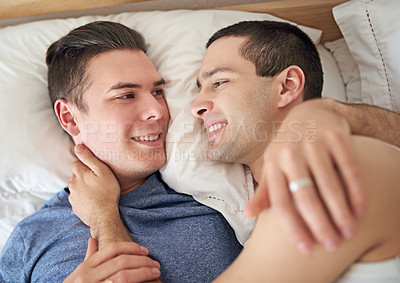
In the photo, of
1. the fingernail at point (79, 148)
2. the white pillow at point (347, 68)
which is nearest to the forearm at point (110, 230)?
the fingernail at point (79, 148)

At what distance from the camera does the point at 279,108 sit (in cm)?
117

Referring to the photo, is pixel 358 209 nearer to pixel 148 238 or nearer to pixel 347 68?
pixel 148 238

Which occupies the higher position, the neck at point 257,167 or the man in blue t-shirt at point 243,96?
the man in blue t-shirt at point 243,96

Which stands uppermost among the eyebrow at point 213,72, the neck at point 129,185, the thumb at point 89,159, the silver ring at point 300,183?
the silver ring at point 300,183

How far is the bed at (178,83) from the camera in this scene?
1.27m

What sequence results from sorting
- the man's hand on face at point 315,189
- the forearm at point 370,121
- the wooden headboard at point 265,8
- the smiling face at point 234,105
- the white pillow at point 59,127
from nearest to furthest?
1. the man's hand on face at point 315,189
2. the forearm at point 370,121
3. the smiling face at point 234,105
4. the white pillow at point 59,127
5. the wooden headboard at point 265,8

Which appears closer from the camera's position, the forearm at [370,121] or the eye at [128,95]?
the forearm at [370,121]

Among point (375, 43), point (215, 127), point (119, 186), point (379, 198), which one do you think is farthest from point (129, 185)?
point (375, 43)

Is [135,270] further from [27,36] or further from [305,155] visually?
[27,36]

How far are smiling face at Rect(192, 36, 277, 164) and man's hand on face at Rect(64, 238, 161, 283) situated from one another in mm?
404

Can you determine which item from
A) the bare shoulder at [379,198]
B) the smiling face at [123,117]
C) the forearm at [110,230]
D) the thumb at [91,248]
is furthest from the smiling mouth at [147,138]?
the bare shoulder at [379,198]

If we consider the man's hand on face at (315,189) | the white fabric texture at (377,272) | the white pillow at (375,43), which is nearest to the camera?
the man's hand on face at (315,189)

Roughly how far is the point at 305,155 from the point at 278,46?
2.45 ft

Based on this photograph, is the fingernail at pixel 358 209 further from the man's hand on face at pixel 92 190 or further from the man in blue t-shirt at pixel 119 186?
the man's hand on face at pixel 92 190
